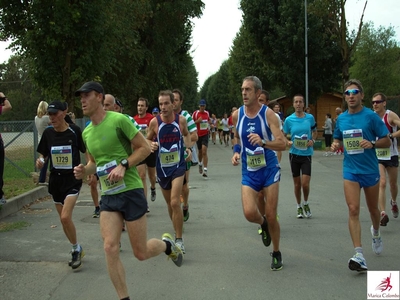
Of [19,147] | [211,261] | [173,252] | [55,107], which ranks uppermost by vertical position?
[55,107]

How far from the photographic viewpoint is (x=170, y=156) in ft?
21.7

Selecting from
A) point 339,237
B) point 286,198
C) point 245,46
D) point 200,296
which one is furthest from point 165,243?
point 245,46

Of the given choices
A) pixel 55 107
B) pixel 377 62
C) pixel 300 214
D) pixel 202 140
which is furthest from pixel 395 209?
pixel 377 62

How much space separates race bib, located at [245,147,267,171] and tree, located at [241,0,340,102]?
1123 inches

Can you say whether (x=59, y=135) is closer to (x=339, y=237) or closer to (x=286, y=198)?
(x=339, y=237)

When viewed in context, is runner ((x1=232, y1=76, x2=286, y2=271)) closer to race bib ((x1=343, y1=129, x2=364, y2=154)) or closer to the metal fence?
race bib ((x1=343, y1=129, x2=364, y2=154))

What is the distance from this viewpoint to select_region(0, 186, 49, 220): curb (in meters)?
9.03

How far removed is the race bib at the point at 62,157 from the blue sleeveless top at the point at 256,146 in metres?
2.24

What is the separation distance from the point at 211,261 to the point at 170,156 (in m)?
1.60

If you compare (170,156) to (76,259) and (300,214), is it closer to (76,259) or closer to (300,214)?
(76,259)

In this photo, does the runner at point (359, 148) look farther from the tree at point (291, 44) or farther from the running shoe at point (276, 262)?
the tree at point (291, 44)

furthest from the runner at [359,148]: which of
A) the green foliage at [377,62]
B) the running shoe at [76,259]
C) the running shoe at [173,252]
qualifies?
the green foliage at [377,62]

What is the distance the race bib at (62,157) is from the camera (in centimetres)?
609

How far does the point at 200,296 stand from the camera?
466cm
